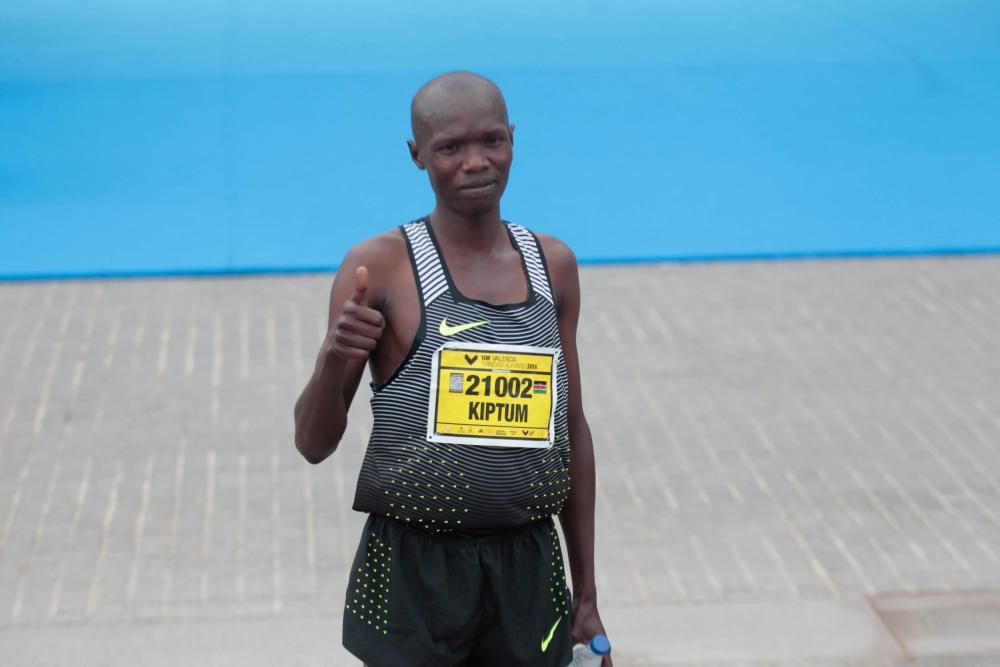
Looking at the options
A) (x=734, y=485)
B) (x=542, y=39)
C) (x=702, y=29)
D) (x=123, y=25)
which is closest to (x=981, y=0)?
(x=702, y=29)

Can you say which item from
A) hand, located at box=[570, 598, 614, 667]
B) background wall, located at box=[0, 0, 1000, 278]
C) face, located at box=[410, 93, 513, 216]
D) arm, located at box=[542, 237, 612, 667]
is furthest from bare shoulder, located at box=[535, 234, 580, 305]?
background wall, located at box=[0, 0, 1000, 278]

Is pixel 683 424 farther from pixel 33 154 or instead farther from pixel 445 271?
pixel 33 154

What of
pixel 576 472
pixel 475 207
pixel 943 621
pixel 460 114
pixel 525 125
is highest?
pixel 525 125

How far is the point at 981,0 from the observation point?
1499 centimetres

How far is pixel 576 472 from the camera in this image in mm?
2982

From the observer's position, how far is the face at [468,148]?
2.66 meters

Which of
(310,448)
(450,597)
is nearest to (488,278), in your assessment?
(310,448)

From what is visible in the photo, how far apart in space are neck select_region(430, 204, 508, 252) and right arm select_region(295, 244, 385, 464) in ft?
0.53

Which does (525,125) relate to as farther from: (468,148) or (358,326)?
(358,326)

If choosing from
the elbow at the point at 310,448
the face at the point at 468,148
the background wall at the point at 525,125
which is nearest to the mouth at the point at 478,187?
the face at the point at 468,148

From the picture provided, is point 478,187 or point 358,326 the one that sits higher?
point 478,187

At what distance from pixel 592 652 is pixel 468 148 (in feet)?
3.41

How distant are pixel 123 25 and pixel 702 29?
5.33 meters

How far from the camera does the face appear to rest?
2.66 m
